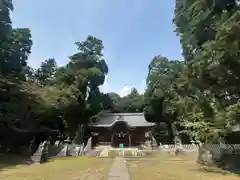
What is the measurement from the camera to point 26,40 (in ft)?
104

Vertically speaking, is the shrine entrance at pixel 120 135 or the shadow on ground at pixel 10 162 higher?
the shrine entrance at pixel 120 135

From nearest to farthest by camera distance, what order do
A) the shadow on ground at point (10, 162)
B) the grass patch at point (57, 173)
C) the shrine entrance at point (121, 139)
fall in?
1. the grass patch at point (57, 173)
2. the shadow on ground at point (10, 162)
3. the shrine entrance at point (121, 139)

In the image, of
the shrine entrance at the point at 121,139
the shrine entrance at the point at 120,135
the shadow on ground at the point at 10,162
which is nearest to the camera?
the shadow on ground at the point at 10,162

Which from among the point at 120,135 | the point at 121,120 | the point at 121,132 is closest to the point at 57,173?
the point at 121,120

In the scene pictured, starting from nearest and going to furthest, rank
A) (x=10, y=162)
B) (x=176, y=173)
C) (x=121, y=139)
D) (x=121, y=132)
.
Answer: (x=176, y=173)
(x=10, y=162)
(x=121, y=132)
(x=121, y=139)

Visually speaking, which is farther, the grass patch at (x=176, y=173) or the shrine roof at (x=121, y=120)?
the shrine roof at (x=121, y=120)

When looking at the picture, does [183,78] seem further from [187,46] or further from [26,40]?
[26,40]

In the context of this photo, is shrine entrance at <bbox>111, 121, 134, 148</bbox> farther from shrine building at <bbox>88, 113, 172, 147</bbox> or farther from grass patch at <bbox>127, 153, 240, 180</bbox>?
grass patch at <bbox>127, 153, 240, 180</bbox>

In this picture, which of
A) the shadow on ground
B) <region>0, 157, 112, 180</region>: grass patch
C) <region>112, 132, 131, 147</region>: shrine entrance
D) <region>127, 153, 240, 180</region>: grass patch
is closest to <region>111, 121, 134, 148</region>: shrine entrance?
<region>112, 132, 131, 147</region>: shrine entrance

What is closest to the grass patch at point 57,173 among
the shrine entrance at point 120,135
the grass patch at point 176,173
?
the grass patch at point 176,173

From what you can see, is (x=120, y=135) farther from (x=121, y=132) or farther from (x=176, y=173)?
(x=176, y=173)

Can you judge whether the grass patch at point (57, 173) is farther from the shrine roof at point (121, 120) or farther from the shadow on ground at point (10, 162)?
the shrine roof at point (121, 120)

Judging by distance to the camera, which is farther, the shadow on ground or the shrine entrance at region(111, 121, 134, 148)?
the shrine entrance at region(111, 121, 134, 148)

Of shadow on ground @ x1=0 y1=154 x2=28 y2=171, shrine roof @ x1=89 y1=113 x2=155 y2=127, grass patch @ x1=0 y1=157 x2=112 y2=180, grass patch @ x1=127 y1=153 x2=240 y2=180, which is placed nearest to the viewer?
grass patch @ x1=0 y1=157 x2=112 y2=180
